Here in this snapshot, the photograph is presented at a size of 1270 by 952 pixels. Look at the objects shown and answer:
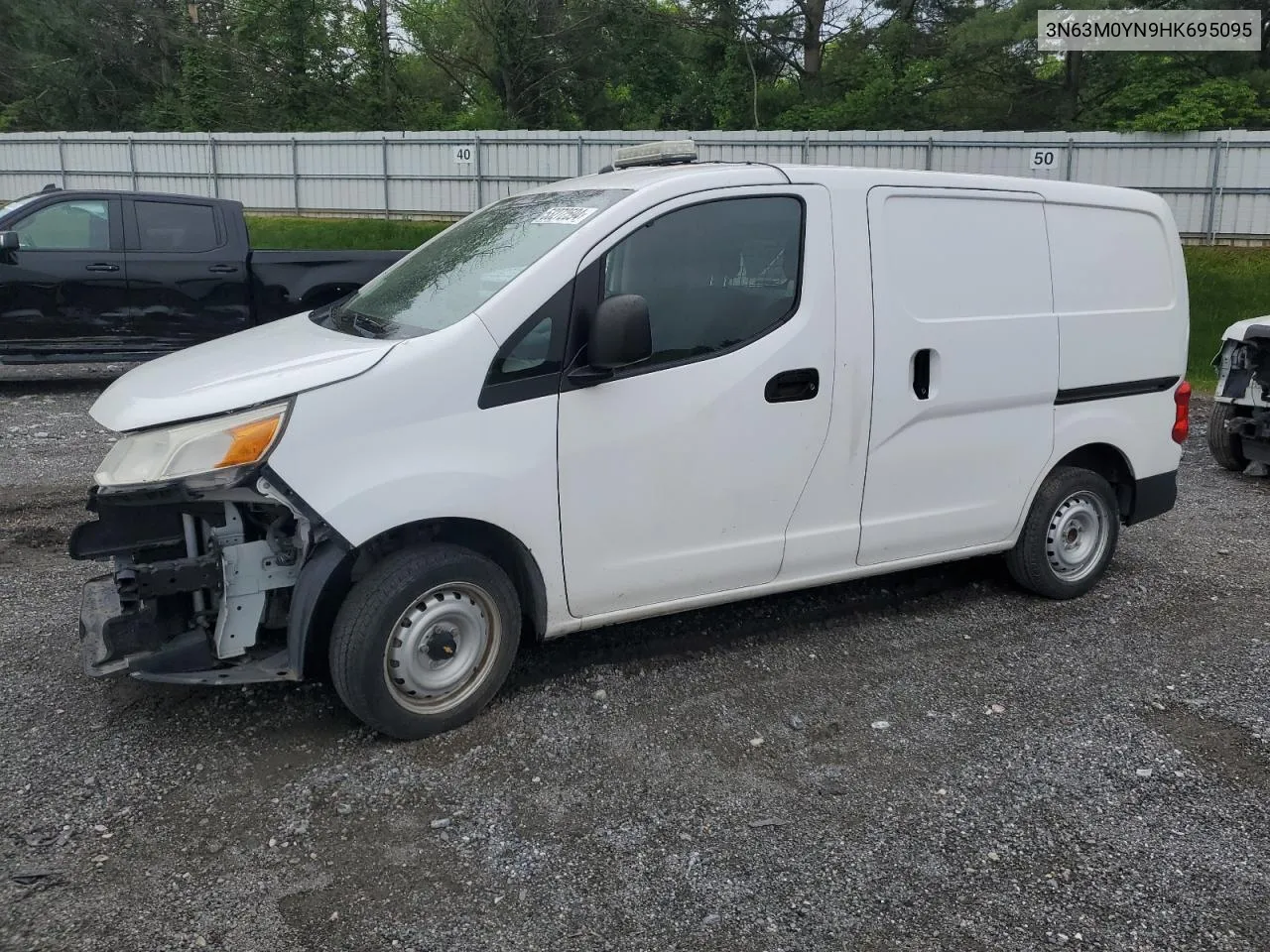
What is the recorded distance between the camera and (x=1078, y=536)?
552 centimetres

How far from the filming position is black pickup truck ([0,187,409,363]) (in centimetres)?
1038

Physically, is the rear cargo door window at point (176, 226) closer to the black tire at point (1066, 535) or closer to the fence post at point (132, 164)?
the black tire at point (1066, 535)

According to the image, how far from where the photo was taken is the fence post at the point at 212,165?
2362 centimetres

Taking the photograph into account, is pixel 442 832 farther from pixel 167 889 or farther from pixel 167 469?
pixel 167 469

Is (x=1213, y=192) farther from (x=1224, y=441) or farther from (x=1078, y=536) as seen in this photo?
(x=1078, y=536)

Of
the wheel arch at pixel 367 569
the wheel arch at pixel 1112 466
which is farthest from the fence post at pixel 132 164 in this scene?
the wheel arch at pixel 1112 466

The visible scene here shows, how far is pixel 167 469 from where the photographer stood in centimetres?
342

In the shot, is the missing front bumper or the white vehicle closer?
the missing front bumper

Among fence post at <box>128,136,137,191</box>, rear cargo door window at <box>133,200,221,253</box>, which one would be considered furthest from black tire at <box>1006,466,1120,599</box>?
fence post at <box>128,136,137,191</box>

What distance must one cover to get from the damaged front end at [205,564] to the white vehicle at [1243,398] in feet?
22.7

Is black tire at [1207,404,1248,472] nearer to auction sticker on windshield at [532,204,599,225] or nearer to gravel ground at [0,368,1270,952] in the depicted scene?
gravel ground at [0,368,1270,952]

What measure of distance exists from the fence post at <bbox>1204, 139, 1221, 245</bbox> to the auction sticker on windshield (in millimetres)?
16555

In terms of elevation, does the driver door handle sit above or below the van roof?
below

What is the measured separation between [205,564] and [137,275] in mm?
8225
